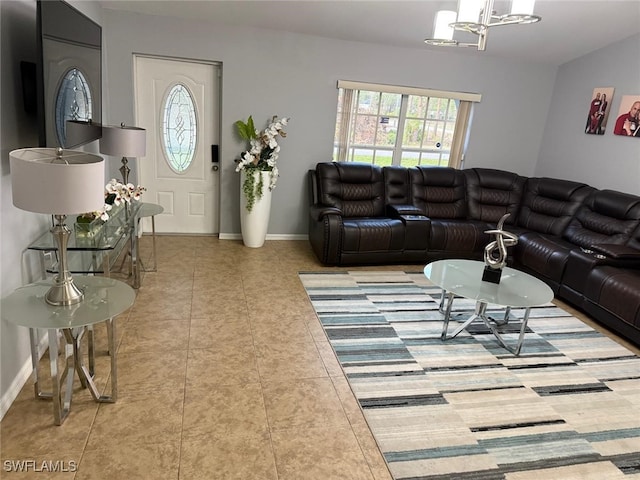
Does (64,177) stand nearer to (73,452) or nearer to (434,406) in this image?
(73,452)

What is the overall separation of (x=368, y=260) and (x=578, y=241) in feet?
7.05

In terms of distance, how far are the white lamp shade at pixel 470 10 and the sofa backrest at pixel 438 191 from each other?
2.72 meters

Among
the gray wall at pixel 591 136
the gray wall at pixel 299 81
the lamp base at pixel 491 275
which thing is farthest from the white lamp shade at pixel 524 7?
the gray wall at pixel 591 136

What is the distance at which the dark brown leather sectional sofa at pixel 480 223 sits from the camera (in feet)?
12.1

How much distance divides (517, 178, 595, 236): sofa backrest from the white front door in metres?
3.67

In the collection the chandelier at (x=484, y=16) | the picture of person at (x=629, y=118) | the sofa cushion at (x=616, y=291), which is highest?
the chandelier at (x=484, y=16)

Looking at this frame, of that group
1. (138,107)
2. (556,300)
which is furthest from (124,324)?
(556,300)

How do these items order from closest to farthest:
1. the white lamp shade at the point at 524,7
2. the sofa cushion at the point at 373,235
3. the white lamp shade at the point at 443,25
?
1. the white lamp shade at the point at 524,7
2. the white lamp shade at the point at 443,25
3. the sofa cushion at the point at 373,235

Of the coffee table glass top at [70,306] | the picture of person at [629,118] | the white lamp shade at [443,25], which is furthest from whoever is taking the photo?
the picture of person at [629,118]

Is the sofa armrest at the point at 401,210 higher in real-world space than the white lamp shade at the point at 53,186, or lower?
lower

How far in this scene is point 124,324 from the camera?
3.02 metres

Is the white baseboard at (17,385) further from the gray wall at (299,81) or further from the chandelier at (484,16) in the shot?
the chandelier at (484,16)

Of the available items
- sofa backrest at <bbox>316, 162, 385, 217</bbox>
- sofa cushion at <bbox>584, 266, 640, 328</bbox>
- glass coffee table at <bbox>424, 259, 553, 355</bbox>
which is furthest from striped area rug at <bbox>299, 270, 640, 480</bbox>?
sofa backrest at <bbox>316, 162, 385, 217</bbox>

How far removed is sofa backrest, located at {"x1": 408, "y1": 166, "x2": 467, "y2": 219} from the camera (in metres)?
5.04
